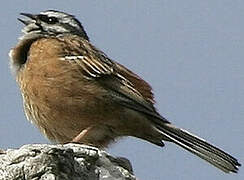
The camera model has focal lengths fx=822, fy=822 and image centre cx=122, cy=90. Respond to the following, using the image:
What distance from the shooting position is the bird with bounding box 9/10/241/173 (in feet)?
24.7

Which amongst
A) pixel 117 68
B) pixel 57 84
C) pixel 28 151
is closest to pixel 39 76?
pixel 57 84

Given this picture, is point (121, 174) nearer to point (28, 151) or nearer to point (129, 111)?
point (28, 151)

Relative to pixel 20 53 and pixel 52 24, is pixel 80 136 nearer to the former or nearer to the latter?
pixel 20 53

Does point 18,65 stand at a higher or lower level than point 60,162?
lower

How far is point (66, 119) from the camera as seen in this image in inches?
298

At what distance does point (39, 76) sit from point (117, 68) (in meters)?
0.87

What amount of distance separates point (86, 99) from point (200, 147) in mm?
1221

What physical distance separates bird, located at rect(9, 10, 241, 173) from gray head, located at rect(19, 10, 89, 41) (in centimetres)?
16

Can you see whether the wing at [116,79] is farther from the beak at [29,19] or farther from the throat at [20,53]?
the beak at [29,19]

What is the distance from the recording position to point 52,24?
8.79m

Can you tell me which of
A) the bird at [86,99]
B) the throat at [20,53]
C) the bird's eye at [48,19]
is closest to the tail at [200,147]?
the bird at [86,99]

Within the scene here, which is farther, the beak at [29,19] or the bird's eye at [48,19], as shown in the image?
the bird's eye at [48,19]

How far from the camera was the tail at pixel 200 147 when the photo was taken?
7047 mm

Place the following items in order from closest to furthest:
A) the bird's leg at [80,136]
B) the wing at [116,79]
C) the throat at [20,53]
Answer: the bird's leg at [80,136]
the wing at [116,79]
the throat at [20,53]
